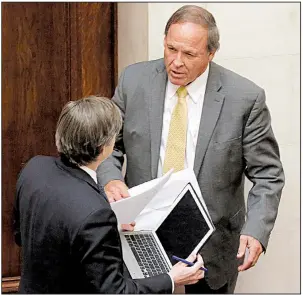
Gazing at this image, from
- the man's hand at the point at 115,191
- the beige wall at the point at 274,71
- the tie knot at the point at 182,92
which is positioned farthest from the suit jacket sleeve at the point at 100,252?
the beige wall at the point at 274,71

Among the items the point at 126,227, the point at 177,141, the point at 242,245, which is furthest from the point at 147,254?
the point at 177,141

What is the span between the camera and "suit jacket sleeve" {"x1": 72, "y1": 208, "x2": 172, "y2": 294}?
65.4 inches

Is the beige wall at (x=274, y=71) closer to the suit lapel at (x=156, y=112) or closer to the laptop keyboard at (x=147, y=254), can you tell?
the suit lapel at (x=156, y=112)

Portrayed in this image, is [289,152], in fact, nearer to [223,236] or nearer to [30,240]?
[223,236]

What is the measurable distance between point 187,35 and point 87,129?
2.20ft

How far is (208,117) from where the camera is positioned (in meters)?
2.34

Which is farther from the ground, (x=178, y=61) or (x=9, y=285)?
(x=178, y=61)

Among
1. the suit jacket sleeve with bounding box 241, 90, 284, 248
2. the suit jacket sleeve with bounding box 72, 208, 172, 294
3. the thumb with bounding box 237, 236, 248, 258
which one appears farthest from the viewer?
the suit jacket sleeve with bounding box 241, 90, 284, 248

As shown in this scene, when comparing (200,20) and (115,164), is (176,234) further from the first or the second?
(200,20)

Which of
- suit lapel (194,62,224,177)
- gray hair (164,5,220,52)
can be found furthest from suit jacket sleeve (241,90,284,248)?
gray hair (164,5,220,52)

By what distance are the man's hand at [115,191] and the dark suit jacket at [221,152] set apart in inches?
3.0

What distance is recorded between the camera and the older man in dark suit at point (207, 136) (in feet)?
7.59

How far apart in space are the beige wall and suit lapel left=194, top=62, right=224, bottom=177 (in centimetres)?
54

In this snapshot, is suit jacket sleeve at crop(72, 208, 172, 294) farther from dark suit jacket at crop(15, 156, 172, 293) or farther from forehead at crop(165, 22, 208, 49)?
forehead at crop(165, 22, 208, 49)
